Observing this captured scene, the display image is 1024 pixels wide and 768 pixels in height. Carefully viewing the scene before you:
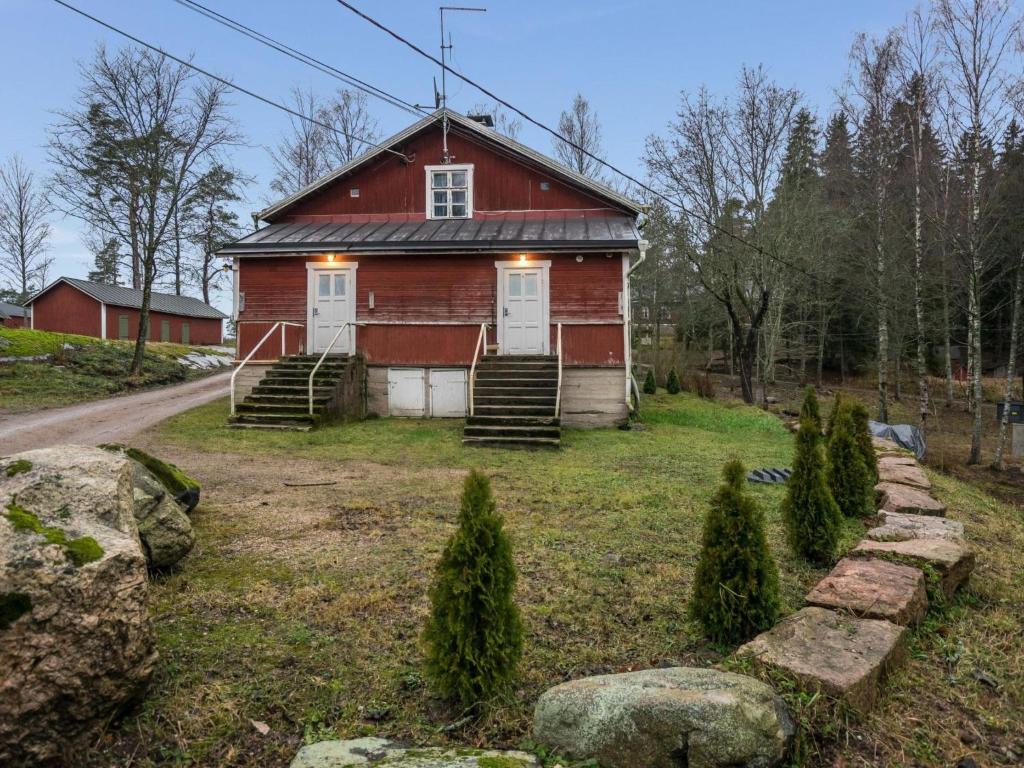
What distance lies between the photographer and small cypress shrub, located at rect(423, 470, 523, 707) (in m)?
2.64

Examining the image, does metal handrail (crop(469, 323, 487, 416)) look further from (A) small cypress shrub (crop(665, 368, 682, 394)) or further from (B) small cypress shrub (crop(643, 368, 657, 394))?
(A) small cypress shrub (crop(665, 368, 682, 394))

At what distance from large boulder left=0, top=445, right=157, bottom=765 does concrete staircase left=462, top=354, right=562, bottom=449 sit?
8.17m

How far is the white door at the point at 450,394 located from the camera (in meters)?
13.7

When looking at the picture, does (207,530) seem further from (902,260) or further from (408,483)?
(902,260)

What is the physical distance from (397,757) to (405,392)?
11.8 meters

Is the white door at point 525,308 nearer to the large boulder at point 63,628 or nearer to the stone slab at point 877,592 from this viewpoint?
the stone slab at point 877,592

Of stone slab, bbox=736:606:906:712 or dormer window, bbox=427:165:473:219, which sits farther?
dormer window, bbox=427:165:473:219

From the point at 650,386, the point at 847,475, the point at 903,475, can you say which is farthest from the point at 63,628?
the point at 650,386

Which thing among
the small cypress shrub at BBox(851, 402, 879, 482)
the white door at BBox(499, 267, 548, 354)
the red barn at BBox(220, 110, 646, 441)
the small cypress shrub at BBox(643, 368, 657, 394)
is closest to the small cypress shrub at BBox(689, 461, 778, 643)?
the small cypress shrub at BBox(851, 402, 879, 482)

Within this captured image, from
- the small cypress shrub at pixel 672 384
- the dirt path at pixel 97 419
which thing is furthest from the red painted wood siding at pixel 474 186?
the small cypress shrub at pixel 672 384

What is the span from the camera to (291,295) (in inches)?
560

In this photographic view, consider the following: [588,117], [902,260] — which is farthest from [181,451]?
[588,117]

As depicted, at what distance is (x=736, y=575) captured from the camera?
3291mm

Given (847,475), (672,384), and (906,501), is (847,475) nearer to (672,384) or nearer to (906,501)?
(906,501)
